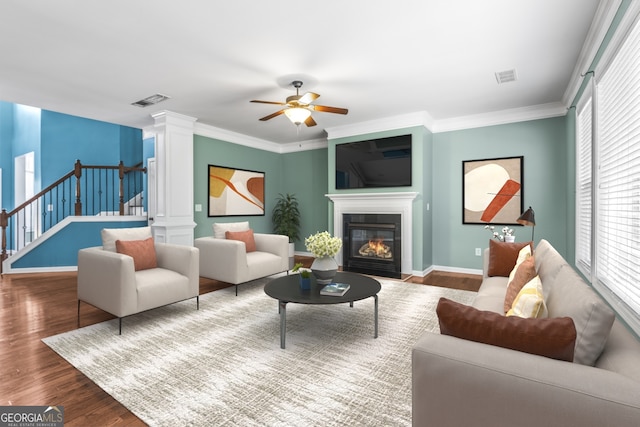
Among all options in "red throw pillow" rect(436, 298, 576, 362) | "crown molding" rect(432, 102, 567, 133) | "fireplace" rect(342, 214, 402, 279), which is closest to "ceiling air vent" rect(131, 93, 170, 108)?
"fireplace" rect(342, 214, 402, 279)

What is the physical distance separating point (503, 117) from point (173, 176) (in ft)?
16.6

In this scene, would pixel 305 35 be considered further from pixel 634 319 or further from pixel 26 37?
pixel 634 319

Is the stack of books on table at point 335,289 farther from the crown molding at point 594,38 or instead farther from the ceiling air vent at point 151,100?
the ceiling air vent at point 151,100

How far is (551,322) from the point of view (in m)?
1.07

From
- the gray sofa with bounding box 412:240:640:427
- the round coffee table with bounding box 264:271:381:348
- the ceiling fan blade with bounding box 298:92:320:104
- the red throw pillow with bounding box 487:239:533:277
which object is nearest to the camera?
the gray sofa with bounding box 412:240:640:427

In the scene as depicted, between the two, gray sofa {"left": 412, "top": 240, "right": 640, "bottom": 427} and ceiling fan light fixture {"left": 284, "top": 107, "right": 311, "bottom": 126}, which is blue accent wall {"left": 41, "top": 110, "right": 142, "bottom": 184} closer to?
ceiling fan light fixture {"left": 284, "top": 107, "right": 311, "bottom": 126}

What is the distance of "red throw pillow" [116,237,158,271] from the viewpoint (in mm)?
3162

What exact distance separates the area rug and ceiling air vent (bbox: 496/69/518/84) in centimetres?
262

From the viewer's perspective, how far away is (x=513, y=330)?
1107 mm

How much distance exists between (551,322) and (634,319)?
43.7 inches

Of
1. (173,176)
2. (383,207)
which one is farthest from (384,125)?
(173,176)

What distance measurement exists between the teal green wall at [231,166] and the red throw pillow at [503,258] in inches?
174

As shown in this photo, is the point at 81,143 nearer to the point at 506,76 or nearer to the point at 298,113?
the point at 298,113

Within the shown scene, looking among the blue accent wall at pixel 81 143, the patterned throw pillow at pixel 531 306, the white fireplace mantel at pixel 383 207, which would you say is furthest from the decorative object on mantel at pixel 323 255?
the blue accent wall at pixel 81 143
